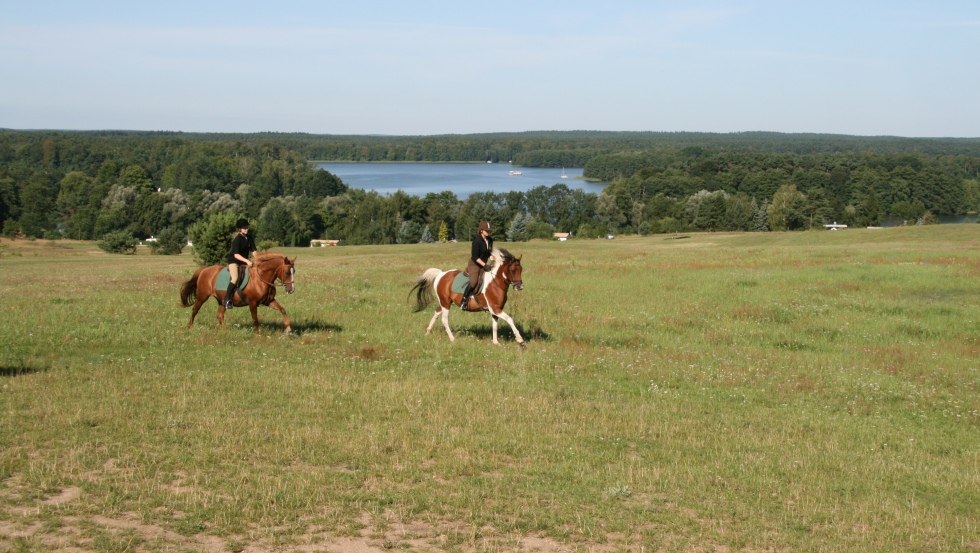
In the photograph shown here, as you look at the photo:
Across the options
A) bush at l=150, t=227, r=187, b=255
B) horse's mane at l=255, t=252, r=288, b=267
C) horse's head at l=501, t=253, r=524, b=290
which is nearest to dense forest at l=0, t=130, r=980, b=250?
bush at l=150, t=227, r=187, b=255

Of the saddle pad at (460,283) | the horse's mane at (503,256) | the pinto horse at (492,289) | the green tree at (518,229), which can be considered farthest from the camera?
the green tree at (518,229)

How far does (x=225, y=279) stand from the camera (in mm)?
21359

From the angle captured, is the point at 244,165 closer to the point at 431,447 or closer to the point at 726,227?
the point at 726,227

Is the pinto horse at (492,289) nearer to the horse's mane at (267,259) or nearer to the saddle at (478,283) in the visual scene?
the saddle at (478,283)

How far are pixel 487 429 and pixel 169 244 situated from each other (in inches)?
3767

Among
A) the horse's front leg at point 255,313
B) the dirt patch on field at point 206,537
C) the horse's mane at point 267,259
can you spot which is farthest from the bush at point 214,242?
the dirt patch on field at point 206,537

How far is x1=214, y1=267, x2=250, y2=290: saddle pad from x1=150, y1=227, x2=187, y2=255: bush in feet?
262

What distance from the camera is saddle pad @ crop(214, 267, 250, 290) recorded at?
21.2 meters

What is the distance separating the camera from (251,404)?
1449 centimetres

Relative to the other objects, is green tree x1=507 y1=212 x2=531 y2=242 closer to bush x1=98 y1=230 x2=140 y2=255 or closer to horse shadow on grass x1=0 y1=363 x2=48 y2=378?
bush x1=98 y1=230 x2=140 y2=255

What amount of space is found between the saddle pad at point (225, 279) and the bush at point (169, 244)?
262 ft

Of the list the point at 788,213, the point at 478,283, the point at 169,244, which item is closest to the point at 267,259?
the point at 478,283

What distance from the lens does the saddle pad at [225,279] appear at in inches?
835

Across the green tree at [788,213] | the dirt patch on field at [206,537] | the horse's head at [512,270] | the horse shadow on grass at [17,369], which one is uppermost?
the horse's head at [512,270]
